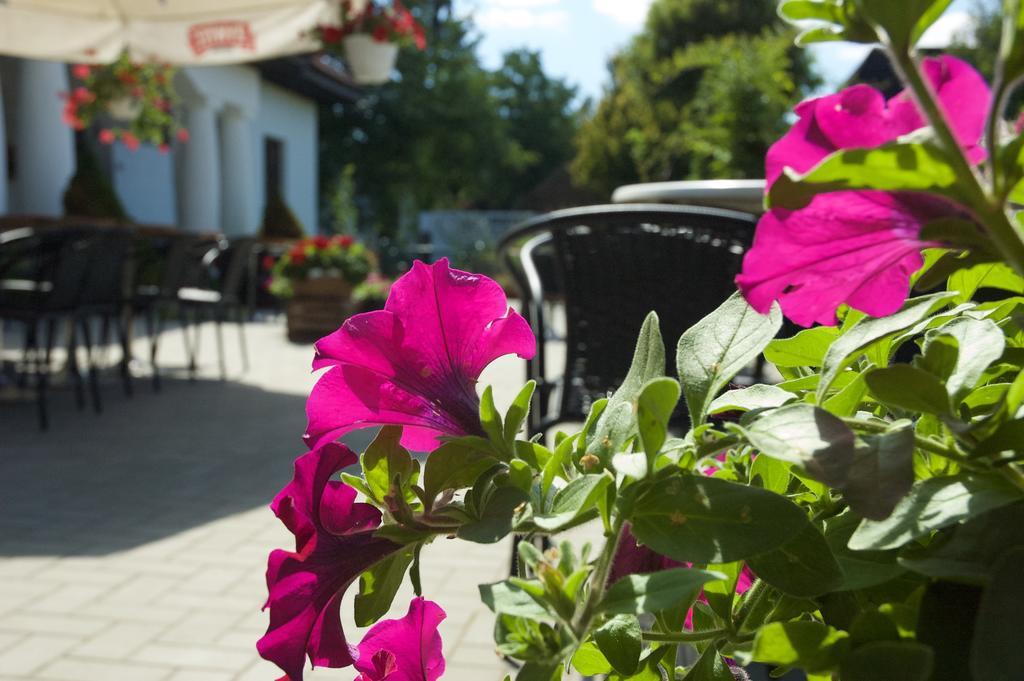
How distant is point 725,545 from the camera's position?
0.27 meters

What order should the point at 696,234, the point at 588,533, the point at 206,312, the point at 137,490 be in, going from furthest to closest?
1. the point at 206,312
2. the point at 137,490
3. the point at 588,533
4. the point at 696,234

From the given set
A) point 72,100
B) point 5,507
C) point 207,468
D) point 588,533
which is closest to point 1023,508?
point 588,533

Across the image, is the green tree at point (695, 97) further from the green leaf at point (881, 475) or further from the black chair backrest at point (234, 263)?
the green leaf at point (881, 475)

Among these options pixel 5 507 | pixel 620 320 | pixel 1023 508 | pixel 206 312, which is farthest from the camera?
pixel 206 312

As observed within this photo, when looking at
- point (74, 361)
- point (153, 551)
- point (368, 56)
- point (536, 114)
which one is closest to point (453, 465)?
point (153, 551)

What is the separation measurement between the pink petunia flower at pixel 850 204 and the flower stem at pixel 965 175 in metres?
0.02

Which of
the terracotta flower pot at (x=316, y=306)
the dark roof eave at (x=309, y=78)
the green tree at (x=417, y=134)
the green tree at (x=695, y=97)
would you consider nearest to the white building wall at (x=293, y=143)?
the dark roof eave at (x=309, y=78)

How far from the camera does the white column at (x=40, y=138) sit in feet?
35.0

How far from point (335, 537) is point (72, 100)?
8.15 m

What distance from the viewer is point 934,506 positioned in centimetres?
26

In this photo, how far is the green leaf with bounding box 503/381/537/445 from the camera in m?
0.34

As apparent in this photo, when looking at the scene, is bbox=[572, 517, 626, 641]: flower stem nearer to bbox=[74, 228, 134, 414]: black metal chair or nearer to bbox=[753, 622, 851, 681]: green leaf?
bbox=[753, 622, 851, 681]: green leaf

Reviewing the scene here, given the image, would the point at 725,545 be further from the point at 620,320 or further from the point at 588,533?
the point at 588,533

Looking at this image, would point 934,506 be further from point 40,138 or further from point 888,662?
point 40,138
